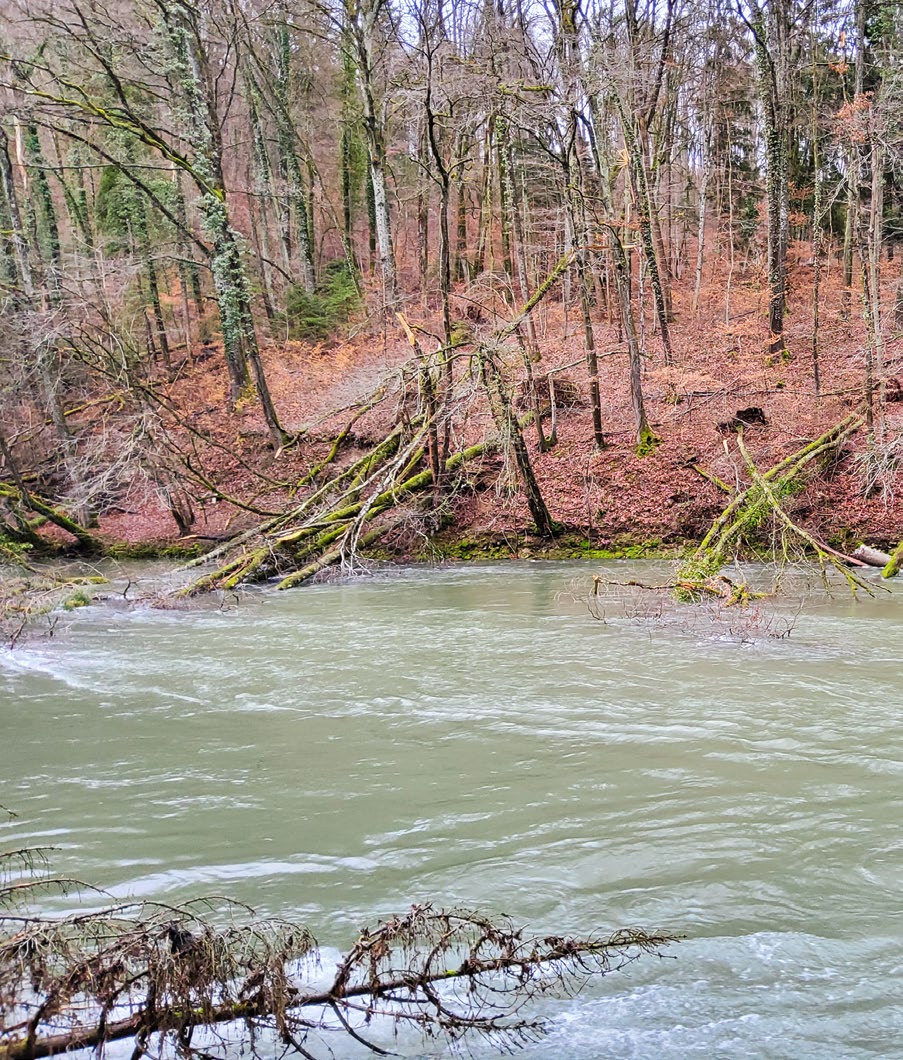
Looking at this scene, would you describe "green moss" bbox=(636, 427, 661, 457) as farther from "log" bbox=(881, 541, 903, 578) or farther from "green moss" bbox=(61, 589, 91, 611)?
"green moss" bbox=(61, 589, 91, 611)

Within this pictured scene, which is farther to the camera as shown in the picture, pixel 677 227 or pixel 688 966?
pixel 677 227

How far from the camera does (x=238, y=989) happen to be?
270 centimetres

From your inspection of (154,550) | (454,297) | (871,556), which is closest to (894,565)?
(871,556)

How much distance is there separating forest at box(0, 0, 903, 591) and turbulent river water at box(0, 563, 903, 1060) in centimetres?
569

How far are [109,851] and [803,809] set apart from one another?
4.17 metres

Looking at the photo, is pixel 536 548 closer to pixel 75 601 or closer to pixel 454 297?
pixel 454 297

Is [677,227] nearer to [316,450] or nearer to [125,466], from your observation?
[316,450]

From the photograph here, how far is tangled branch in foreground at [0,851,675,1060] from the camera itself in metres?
2.43

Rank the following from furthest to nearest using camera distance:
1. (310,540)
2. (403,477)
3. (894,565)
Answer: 1. (403,477)
2. (310,540)
3. (894,565)

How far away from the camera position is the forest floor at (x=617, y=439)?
15.3m

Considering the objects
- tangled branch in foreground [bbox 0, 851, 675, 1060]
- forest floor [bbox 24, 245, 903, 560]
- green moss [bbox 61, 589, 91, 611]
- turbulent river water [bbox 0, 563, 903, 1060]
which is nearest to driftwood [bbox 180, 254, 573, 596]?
forest floor [bbox 24, 245, 903, 560]

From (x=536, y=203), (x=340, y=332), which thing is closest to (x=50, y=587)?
(x=340, y=332)

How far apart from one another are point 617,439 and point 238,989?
16.8 metres

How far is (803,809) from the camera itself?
4879 millimetres
